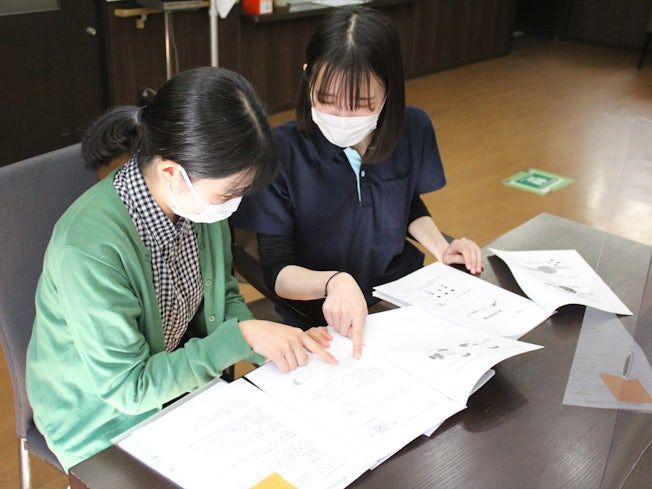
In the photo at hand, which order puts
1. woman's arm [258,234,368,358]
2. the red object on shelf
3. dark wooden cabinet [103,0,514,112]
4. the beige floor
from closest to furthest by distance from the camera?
woman's arm [258,234,368,358] → the beige floor → dark wooden cabinet [103,0,514,112] → the red object on shelf

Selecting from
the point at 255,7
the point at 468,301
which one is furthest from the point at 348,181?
the point at 255,7

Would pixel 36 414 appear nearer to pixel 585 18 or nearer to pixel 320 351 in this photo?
pixel 320 351

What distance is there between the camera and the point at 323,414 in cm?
107

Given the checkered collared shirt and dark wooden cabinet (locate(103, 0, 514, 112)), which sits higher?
the checkered collared shirt

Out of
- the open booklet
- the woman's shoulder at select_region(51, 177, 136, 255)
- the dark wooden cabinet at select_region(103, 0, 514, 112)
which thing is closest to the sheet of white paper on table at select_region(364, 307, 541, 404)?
the open booklet

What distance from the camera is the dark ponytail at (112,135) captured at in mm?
1172

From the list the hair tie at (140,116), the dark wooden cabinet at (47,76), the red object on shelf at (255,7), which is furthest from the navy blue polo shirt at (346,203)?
the red object on shelf at (255,7)

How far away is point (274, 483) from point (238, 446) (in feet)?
0.27

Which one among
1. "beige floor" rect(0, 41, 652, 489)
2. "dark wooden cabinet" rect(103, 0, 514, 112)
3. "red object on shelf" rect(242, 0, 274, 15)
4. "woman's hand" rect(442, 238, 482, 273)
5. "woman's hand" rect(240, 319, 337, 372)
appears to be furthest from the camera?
"red object on shelf" rect(242, 0, 274, 15)

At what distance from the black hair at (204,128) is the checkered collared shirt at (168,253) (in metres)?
0.05

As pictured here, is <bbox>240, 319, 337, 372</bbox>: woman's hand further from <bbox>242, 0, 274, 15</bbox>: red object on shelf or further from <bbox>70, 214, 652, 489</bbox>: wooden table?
<bbox>242, 0, 274, 15</bbox>: red object on shelf

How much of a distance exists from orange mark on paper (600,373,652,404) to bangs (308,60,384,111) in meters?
0.70

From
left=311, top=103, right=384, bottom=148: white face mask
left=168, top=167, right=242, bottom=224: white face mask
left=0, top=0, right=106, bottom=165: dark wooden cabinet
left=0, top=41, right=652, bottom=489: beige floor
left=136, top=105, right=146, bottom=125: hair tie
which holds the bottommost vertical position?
left=0, top=41, right=652, bottom=489: beige floor

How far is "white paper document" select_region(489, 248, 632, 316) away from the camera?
4.72 feet
